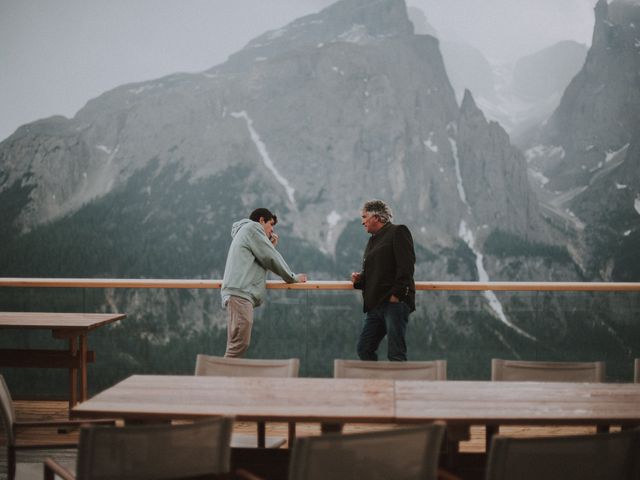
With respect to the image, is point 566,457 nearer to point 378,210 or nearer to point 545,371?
point 545,371

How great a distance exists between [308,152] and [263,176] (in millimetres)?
4629

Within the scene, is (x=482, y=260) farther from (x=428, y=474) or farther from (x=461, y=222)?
(x=428, y=474)

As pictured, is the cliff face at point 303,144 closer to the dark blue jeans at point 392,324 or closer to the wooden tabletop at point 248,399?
the dark blue jeans at point 392,324

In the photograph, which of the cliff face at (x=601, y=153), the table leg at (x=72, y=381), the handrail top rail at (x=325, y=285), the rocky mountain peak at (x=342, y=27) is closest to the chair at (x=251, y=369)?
the table leg at (x=72, y=381)

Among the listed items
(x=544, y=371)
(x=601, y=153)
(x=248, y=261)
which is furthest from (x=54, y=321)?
(x=601, y=153)

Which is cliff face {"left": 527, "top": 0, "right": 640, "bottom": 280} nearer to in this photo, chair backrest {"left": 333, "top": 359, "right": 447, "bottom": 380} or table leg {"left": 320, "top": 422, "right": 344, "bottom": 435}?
chair backrest {"left": 333, "top": 359, "right": 447, "bottom": 380}

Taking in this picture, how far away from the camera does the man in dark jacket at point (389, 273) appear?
442cm

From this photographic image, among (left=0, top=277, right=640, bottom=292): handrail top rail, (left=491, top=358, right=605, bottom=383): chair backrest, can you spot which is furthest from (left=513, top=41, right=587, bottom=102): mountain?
(left=491, top=358, right=605, bottom=383): chair backrest

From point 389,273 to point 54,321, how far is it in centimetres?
219

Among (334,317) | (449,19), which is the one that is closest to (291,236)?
(449,19)

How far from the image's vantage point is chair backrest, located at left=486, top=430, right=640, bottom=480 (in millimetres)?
1872

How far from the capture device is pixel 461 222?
175 feet

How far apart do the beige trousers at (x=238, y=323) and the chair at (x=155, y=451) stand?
105 inches

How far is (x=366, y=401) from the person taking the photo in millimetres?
2463
